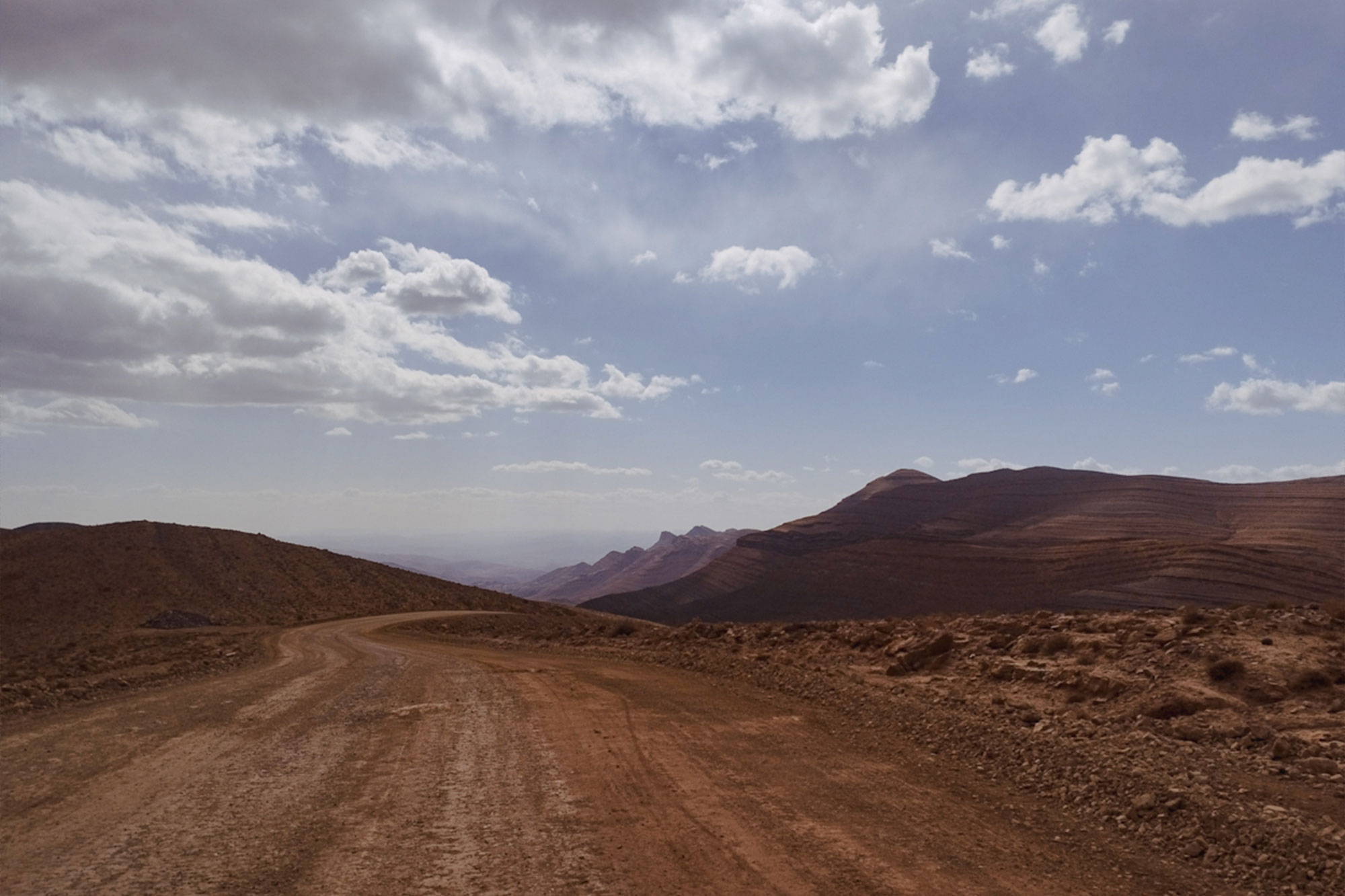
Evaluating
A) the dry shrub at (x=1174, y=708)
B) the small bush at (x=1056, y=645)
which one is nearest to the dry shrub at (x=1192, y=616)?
the small bush at (x=1056, y=645)

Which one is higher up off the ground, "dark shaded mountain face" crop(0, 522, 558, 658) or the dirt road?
"dark shaded mountain face" crop(0, 522, 558, 658)

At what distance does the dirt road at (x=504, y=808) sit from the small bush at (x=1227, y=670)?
15.1 ft

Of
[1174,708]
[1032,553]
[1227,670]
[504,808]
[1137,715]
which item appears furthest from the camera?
[1032,553]

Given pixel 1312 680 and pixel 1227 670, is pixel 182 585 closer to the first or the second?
pixel 1227 670

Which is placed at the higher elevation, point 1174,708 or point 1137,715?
point 1174,708

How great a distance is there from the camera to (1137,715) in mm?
10805

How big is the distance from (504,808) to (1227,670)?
9800 mm

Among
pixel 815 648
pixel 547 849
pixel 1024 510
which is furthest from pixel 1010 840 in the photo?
pixel 1024 510

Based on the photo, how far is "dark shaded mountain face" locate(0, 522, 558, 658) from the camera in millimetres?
46750

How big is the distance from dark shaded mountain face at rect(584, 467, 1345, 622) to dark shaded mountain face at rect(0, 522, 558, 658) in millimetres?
27682

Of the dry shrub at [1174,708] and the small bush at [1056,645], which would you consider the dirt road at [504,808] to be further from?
the small bush at [1056,645]

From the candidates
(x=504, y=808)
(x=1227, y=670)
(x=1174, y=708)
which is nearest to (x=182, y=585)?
(x=504, y=808)

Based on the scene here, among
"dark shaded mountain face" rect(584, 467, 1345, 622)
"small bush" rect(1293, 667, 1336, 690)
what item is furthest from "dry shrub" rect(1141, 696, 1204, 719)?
"dark shaded mountain face" rect(584, 467, 1345, 622)

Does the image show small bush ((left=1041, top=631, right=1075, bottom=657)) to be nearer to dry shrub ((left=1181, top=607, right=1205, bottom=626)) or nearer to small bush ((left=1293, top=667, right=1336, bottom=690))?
dry shrub ((left=1181, top=607, right=1205, bottom=626))
